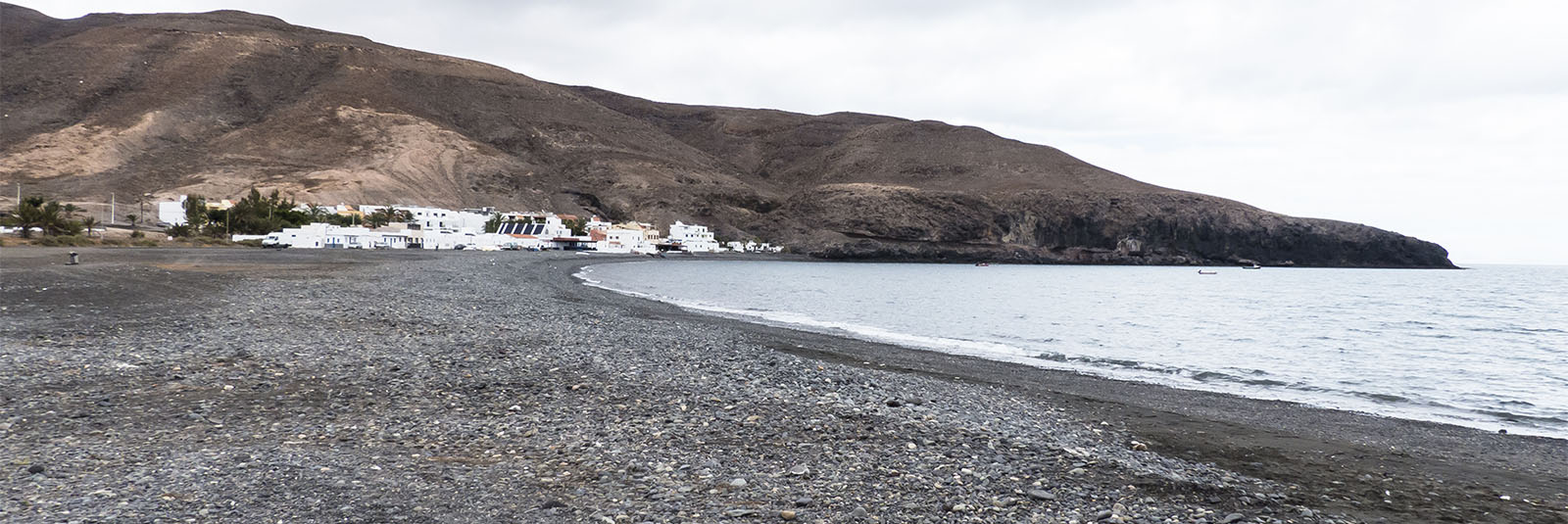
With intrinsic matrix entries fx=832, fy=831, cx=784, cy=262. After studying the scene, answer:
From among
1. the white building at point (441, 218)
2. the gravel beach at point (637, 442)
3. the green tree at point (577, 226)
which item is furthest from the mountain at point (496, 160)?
the gravel beach at point (637, 442)

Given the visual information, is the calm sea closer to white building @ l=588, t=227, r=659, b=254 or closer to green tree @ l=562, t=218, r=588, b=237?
white building @ l=588, t=227, r=659, b=254

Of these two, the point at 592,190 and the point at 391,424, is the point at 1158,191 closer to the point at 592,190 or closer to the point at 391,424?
the point at 592,190

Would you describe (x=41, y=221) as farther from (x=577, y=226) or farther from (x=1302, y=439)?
(x=1302, y=439)

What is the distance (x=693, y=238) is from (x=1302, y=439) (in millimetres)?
140909

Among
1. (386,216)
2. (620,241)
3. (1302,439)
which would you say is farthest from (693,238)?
(1302,439)

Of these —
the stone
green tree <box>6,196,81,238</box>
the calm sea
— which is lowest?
the calm sea

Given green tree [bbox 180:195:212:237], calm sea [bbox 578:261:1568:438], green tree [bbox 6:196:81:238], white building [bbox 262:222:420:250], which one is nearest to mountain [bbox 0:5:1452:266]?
white building [bbox 262:222:420:250]

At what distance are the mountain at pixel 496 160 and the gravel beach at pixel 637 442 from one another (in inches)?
4816

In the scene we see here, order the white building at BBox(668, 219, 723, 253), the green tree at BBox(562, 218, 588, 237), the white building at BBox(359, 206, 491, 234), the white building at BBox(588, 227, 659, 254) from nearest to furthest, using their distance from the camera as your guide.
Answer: the white building at BBox(359, 206, 491, 234), the white building at BBox(588, 227, 659, 254), the green tree at BBox(562, 218, 588, 237), the white building at BBox(668, 219, 723, 253)

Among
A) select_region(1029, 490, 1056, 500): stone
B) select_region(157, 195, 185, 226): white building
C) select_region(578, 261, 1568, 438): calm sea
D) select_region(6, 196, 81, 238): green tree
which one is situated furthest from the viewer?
select_region(157, 195, 185, 226): white building

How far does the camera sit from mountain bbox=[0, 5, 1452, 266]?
433ft

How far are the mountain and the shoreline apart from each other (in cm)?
12596

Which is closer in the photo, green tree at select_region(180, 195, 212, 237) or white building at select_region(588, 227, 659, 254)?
green tree at select_region(180, 195, 212, 237)

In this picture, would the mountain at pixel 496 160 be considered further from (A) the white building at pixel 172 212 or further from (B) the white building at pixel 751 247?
(A) the white building at pixel 172 212
